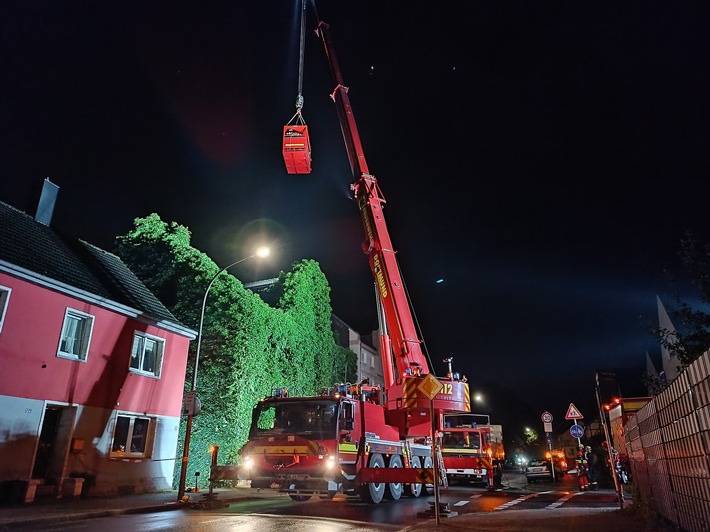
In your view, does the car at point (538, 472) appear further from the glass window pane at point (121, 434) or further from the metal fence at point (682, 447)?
the glass window pane at point (121, 434)

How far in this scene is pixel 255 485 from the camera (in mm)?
12469

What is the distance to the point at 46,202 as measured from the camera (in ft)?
61.2

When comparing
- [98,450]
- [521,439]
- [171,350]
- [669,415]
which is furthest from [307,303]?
[521,439]

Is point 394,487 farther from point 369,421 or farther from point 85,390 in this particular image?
point 85,390

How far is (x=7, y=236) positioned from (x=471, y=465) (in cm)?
1842

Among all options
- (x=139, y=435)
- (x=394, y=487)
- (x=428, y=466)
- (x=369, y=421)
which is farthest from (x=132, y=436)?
(x=428, y=466)

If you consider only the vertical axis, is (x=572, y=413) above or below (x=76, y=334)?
below

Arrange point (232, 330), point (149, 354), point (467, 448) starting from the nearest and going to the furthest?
point (149, 354) → point (467, 448) → point (232, 330)

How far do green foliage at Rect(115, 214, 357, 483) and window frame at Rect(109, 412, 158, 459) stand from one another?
13.1 ft

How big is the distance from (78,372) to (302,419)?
7154 mm

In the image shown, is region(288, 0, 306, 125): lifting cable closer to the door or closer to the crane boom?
the crane boom

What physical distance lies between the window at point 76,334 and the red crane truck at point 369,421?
5804 millimetres

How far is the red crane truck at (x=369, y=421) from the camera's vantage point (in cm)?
1221

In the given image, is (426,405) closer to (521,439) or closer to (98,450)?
(98,450)
